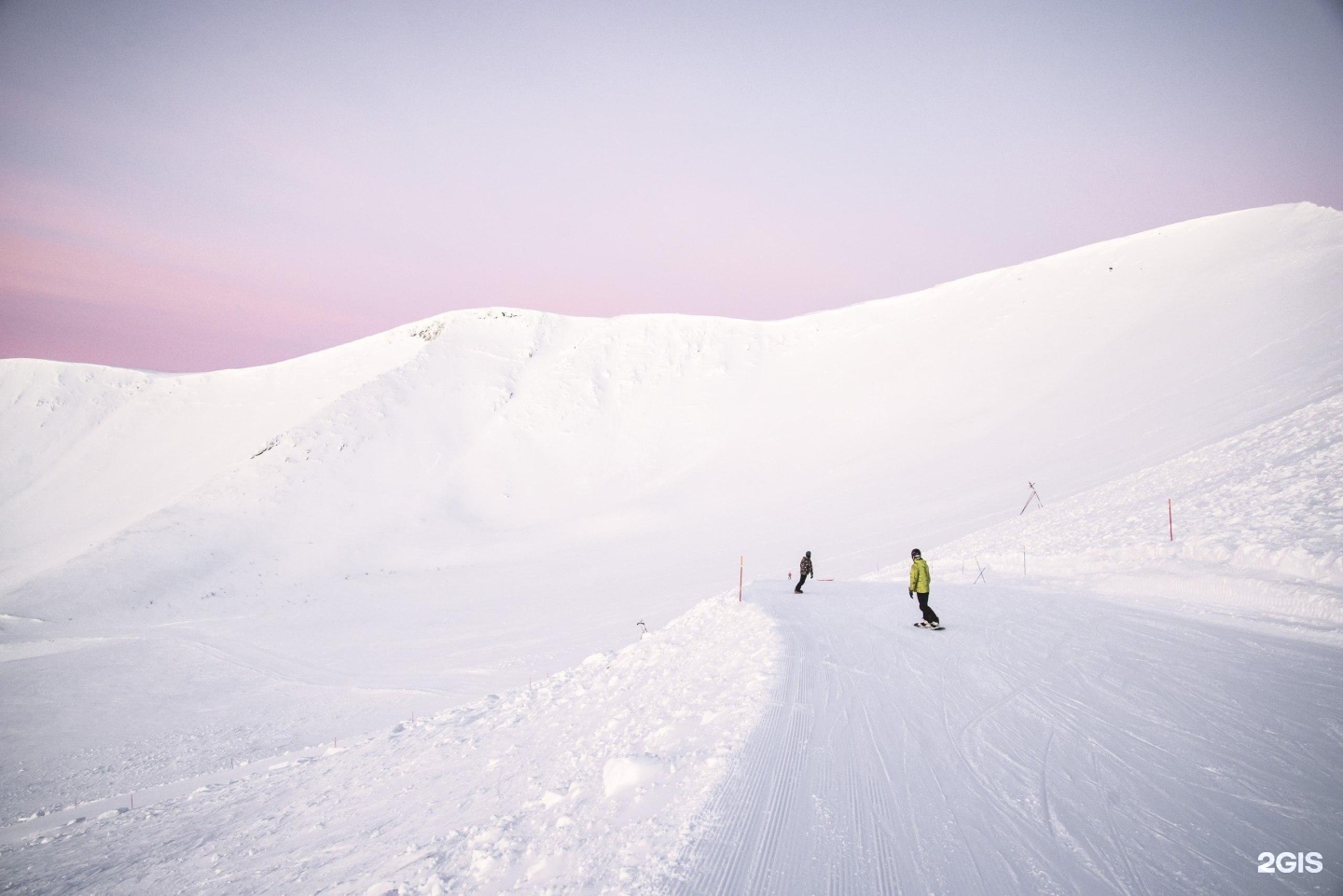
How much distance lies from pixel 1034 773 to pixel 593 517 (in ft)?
117

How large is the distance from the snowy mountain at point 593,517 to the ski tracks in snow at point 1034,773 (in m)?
0.12

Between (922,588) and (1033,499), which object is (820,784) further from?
(1033,499)

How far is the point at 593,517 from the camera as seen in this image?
131 feet

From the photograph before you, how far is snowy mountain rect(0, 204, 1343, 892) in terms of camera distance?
7117mm

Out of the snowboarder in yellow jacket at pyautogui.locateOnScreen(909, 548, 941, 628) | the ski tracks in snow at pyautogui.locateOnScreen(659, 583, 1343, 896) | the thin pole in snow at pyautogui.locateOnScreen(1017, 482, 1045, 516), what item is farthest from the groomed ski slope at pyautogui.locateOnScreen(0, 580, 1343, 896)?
the thin pole in snow at pyautogui.locateOnScreen(1017, 482, 1045, 516)

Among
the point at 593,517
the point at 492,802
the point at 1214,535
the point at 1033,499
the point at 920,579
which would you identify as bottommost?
the point at 492,802

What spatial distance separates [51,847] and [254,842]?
3.79m

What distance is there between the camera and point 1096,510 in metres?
18.8

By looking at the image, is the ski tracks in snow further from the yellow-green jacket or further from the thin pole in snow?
the thin pole in snow

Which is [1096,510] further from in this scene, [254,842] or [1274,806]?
[254,842]

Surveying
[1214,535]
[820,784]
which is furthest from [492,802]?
[1214,535]

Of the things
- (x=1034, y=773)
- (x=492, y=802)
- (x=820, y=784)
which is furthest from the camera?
(x=492, y=802)

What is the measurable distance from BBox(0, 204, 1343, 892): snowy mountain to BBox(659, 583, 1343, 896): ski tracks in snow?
0.40 ft

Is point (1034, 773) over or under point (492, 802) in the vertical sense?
over
